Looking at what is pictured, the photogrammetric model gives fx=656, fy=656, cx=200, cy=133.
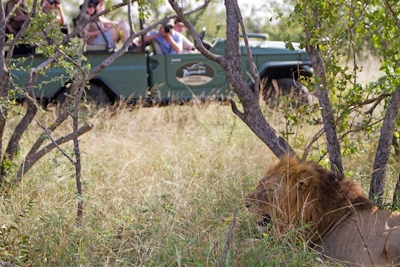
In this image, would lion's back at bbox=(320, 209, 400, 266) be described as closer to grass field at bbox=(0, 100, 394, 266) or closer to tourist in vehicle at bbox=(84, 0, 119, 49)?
grass field at bbox=(0, 100, 394, 266)

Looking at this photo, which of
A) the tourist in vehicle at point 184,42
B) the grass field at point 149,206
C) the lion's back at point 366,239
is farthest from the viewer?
the tourist in vehicle at point 184,42

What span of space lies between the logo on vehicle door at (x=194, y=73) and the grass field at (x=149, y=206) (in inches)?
71.7

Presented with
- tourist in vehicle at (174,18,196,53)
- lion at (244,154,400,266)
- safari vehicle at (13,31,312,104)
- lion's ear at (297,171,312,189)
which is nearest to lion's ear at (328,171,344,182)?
lion at (244,154,400,266)

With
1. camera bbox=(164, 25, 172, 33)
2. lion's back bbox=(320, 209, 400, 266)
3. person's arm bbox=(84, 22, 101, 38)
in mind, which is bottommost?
lion's back bbox=(320, 209, 400, 266)

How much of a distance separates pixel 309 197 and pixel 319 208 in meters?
0.08

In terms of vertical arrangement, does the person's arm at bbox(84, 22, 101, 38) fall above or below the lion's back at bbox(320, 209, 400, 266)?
above

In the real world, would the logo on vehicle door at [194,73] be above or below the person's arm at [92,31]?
below

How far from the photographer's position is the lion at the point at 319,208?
3463 millimetres

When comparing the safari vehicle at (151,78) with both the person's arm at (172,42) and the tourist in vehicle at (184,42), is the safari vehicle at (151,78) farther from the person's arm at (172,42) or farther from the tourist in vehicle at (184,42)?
the tourist in vehicle at (184,42)

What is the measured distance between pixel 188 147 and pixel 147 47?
3.05 m

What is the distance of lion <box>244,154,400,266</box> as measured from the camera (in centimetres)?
346

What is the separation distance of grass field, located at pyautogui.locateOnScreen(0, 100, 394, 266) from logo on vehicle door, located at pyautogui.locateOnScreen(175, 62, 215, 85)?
1821 millimetres

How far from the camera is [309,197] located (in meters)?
3.54

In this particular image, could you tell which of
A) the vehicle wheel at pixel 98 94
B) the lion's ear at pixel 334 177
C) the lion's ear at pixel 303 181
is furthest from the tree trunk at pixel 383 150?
the vehicle wheel at pixel 98 94
